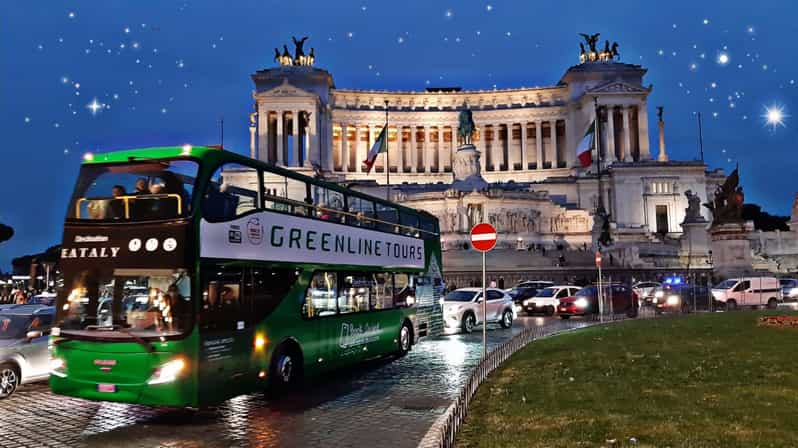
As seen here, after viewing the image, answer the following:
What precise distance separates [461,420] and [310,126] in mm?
92458

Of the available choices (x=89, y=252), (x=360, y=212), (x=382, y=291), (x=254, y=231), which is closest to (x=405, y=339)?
(x=382, y=291)

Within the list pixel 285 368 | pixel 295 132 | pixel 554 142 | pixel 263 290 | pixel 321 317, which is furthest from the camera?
pixel 554 142

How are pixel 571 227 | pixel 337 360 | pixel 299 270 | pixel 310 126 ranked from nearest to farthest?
pixel 299 270, pixel 337 360, pixel 571 227, pixel 310 126

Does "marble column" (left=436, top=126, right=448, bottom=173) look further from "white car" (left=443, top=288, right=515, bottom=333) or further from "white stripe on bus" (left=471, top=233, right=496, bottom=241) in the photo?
"white stripe on bus" (left=471, top=233, right=496, bottom=241)

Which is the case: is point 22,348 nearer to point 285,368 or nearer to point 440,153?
point 285,368

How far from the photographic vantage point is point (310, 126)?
99375 millimetres

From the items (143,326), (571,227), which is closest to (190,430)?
(143,326)

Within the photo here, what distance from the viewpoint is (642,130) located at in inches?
3986

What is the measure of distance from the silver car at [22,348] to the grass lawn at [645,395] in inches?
359

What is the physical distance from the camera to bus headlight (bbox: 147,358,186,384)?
10219 mm

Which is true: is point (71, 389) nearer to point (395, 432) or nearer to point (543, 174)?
Answer: point (395, 432)

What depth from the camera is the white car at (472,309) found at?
26.5 m

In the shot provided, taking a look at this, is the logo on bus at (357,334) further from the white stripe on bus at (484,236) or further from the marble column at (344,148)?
the marble column at (344,148)

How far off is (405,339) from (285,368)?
22.2 feet
